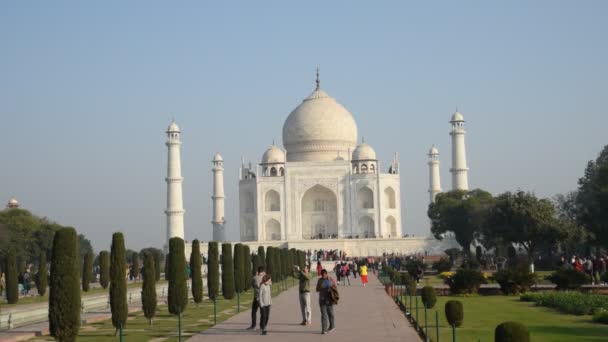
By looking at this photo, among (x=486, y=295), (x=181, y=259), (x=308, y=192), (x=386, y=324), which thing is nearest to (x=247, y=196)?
(x=308, y=192)

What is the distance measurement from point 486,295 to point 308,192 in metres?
35.2

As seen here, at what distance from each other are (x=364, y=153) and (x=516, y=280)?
3533 cm

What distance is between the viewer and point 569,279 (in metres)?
21.1

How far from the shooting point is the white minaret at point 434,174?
55675mm

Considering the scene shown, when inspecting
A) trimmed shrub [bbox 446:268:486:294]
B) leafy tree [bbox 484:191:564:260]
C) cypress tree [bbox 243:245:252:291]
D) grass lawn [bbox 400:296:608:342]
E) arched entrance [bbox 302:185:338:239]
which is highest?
arched entrance [bbox 302:185:338:239]

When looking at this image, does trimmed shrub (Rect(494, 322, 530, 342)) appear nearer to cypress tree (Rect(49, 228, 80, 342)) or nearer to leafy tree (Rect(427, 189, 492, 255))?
cypress tree (Rect(49, 228, 80, 342))

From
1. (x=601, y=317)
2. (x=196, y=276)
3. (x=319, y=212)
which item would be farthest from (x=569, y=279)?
(x=319, y=212)

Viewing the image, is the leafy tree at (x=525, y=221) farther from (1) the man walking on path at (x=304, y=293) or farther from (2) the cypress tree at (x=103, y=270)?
(1) the man walking on path at (x=304, y=293)

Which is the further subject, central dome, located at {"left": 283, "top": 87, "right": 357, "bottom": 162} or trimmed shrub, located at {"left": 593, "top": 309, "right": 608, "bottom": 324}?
central dome, located at {"left": 283, "top": 87, "right": 357, "bottom": 162}

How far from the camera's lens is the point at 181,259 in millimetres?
17656

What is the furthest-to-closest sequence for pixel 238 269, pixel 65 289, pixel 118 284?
pixel 238 269 → pixel 118 284 → pixel 65 289

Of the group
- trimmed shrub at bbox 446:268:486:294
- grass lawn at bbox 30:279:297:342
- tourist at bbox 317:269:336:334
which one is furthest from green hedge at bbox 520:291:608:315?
grass lawn at bbox 30:279:297:342

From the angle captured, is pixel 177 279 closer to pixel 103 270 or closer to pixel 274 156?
pixel 103 270

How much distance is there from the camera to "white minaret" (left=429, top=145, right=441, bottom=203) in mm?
55675
